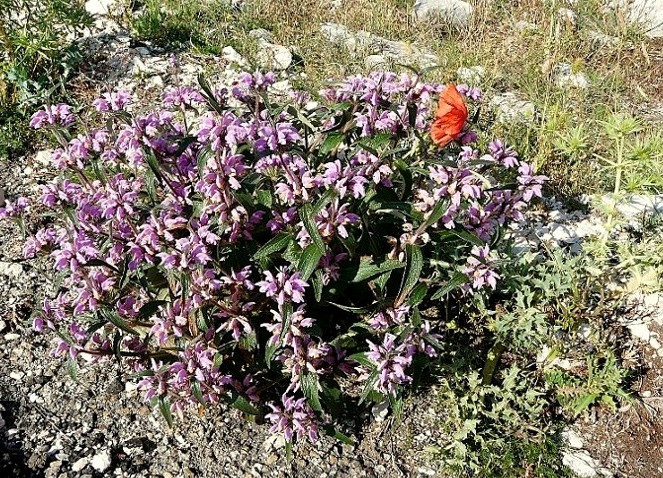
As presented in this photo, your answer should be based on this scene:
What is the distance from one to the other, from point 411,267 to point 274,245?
1.39 feet

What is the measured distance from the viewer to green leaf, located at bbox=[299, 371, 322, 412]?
7.22 feet

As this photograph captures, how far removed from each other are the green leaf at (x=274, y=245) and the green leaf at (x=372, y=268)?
0.29 metres

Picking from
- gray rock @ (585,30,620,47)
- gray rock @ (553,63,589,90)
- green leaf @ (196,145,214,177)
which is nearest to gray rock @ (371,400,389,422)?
green leaf @ (196,145,214,177)

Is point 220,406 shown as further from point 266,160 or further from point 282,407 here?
point 266,160

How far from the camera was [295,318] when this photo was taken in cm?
202

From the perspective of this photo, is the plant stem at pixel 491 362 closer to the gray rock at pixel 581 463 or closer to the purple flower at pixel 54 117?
the gray rock at pixel 581 463

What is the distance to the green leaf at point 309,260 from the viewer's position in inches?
77.9

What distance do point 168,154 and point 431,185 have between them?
2.91ft

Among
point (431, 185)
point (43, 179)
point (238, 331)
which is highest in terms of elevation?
point (431, 185)

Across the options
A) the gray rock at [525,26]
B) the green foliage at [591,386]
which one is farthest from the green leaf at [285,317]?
the gray rock at [525,26]

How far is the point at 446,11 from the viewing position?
530cm

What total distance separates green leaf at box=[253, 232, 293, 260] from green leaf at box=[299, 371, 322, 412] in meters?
0.43

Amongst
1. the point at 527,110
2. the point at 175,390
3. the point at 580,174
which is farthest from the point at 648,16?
the point at 175,390

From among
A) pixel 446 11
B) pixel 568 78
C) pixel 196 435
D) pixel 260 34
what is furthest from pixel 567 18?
pixel 196 435
